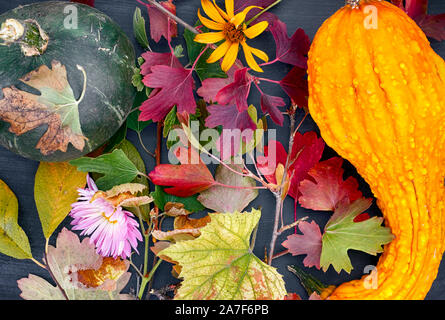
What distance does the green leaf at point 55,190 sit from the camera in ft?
2.26

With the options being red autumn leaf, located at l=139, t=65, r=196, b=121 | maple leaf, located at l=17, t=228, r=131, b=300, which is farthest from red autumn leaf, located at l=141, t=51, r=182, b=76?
maple leaf, located at l=17, t=228, r=131, b=300

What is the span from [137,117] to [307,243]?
1.26ft

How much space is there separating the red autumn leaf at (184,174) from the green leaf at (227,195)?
0.03 metres

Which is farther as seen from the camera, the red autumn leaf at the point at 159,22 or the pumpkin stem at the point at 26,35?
the red autumn leaf at the point at 159,22

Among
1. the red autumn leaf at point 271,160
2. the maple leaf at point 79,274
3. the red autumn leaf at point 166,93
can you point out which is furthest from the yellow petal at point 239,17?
the maple leaf at point 79,274

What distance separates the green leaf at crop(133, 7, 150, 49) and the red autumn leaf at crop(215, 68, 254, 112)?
0.58 ft

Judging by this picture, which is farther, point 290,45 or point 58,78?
point 290,45

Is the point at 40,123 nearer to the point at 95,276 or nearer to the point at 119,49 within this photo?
the point at 119,49

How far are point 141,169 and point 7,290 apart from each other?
0.34 metres

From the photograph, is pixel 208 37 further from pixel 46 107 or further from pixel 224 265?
pixel 224 265

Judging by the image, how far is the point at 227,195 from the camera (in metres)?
0.69

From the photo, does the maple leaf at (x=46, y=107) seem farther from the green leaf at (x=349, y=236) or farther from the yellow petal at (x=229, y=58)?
the green leaf at (x=349, y=236)

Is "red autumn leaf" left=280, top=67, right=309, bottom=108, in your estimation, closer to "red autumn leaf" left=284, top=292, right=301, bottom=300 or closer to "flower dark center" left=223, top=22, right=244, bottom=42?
"flower dark center" left=223, top=22, right=244, bottom=42

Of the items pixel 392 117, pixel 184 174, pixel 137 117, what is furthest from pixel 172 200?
pixel 392 117
